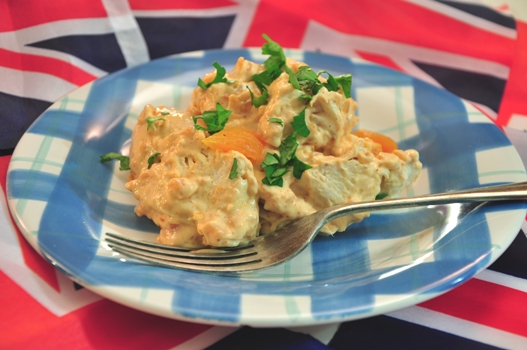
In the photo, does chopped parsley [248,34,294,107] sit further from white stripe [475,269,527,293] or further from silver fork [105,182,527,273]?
white stripe [475,269,527,293]

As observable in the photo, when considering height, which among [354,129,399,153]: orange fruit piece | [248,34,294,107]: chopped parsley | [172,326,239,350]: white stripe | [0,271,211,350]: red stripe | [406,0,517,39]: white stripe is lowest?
[0,271,211,350]: red stripe

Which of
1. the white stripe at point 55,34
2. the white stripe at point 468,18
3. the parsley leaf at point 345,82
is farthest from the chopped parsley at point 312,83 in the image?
the white stripe at point 468,18

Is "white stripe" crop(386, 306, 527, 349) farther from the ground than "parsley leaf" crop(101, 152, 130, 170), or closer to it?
farther from the ground

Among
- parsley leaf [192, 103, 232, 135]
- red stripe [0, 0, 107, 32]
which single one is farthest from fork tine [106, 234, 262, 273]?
red stripe [0, 0, 107, 32]

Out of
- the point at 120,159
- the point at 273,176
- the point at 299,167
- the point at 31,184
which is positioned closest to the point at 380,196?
the point at 299,167

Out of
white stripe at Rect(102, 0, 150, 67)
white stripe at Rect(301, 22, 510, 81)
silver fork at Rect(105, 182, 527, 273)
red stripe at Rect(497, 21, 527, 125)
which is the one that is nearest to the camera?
silver fork at Rect(105, 182, 527, 273)

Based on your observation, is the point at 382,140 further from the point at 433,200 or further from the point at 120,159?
the point at 120,159

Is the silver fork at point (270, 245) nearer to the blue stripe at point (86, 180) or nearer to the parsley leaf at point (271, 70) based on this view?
the blue stripe at point (86, 180)
